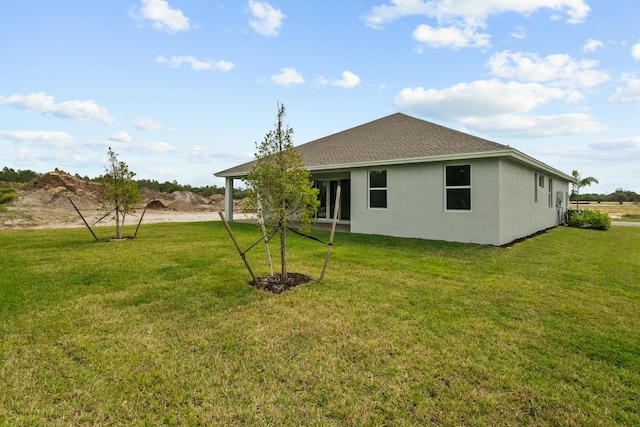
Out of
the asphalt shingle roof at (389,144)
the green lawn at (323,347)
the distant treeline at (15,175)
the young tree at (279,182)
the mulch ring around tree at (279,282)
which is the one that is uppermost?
the distant treeline at (15,175)

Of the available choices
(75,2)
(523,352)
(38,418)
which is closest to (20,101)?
(75,2)

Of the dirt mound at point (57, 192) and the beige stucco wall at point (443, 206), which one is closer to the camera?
the beige stucco wall at point (443, 206)

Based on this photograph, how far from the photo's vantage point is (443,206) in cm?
998

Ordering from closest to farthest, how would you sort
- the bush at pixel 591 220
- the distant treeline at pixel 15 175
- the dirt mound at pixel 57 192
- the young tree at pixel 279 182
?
the young tree at pixel 279 182 → the bush at pixel 591 220 → the dirt mound at pixel 57 192 → the distant treeline at pixel 15 175

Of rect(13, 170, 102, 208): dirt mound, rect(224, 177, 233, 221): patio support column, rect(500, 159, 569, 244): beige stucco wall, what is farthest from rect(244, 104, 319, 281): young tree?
rect(13, 170, 102, 208): dirt mound

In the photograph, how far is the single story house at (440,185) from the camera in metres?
9.23

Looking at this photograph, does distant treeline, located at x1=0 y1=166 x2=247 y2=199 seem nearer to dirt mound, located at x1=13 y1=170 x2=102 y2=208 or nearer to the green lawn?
dirt mound, located at x1=13 y1=170 x2=102 y2=208

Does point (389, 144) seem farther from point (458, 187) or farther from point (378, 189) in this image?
point (458, 187)

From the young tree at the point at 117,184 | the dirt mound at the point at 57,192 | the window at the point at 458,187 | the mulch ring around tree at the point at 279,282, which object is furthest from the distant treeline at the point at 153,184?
the mulch ring around tree at the point at 279,282

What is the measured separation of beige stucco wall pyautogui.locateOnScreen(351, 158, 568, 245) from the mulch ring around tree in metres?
5.94

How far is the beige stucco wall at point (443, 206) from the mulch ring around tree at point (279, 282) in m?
5.94

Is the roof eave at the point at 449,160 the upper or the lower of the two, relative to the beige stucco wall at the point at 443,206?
upper

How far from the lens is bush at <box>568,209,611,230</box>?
1452cm

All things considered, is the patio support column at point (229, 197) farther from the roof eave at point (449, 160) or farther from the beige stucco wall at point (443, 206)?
the beige stucco wall at point (443, 206)
